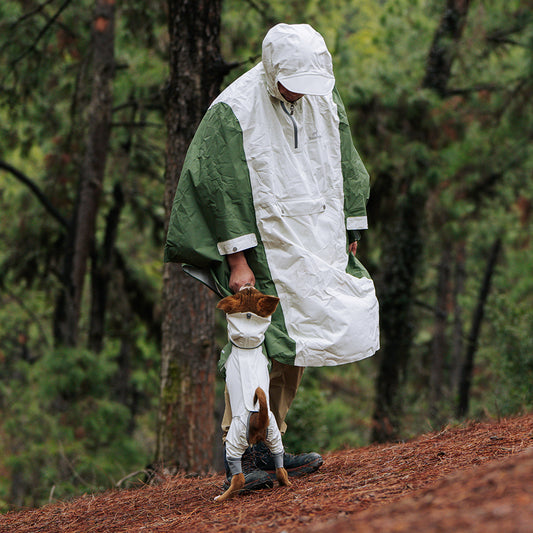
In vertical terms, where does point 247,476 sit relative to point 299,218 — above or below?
below

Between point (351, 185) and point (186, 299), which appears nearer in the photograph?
point (351, 185)

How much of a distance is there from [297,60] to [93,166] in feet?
22.6

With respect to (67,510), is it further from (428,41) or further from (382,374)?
(428,41)

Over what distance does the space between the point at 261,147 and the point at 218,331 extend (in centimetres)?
879

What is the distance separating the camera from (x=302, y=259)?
353 centimetres

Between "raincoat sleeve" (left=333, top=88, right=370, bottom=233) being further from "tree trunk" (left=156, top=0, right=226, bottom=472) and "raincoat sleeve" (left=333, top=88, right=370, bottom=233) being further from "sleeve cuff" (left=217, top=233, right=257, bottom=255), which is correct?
"tree trunk" (left=156, top=0, right=226, bottom=472)

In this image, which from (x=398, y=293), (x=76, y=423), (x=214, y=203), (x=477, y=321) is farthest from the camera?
(x=477, y=321)

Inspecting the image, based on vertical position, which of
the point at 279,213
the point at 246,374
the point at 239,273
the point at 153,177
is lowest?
the point at 246,374

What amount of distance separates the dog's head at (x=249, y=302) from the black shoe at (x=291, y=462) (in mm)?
821

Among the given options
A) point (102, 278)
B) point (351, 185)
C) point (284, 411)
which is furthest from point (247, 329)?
point (102, 278)

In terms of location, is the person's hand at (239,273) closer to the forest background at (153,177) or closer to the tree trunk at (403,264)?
the forest background at (153,177)

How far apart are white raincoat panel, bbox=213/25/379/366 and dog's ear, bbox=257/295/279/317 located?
0.71 ft

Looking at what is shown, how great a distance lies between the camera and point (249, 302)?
10.8 ft

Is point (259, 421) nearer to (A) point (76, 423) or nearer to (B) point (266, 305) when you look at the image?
(B) point (266, 305)
